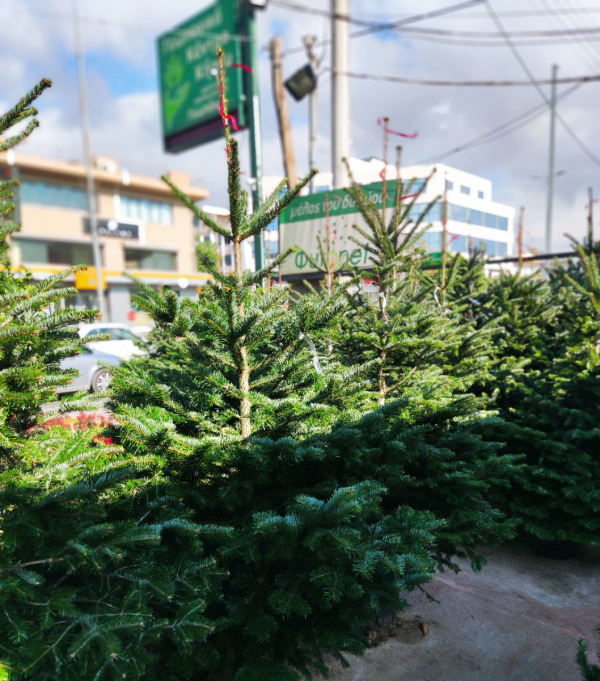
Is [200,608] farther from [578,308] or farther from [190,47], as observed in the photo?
[190,47]

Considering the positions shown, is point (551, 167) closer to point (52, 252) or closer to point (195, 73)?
point (195, 73)

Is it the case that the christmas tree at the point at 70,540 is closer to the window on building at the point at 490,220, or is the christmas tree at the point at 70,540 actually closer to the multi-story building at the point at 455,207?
the multi-story building at the point at 455,207

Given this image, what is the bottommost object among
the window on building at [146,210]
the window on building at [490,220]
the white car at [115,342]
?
the white car at [115,342]

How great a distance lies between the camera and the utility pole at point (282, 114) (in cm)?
1202

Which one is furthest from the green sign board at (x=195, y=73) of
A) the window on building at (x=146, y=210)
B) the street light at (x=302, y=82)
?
the window on building at (x=146, y=210)

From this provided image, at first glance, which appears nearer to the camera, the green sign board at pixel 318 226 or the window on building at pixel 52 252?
the green sign board at pixel 318 226

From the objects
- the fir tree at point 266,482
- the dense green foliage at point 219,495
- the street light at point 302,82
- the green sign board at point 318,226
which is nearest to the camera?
the dense green foliage at point 219,495

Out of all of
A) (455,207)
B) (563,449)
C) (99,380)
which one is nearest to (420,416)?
(563,449)

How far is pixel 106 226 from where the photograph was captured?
33688mm

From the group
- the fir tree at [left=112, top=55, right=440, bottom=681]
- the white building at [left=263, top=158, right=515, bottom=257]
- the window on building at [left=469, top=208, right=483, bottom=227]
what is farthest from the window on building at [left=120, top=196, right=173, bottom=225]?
the fir tree at [left=112, top=55, right=440, bottom=681]

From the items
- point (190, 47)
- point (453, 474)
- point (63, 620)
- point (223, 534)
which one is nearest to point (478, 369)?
point (453, 474)

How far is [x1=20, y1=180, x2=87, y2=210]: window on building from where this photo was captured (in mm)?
31328

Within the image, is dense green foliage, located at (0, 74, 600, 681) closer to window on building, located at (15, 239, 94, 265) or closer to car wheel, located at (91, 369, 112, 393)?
car wheel, located at (91, 369, 112, 393)

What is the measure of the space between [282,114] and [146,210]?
90.6 ft
